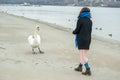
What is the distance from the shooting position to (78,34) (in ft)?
35.7

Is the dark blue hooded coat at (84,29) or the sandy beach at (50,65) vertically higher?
the dark blue hooded coat at (84,29)

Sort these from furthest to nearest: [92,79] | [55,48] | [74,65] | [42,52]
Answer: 1. [55,48]
2. [42,52]
3. [74,65]
4. [92,79]

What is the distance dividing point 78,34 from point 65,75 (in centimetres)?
127

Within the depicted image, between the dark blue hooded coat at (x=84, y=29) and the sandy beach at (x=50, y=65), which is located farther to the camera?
the dark blue hooded coat at (x=84, y=29)

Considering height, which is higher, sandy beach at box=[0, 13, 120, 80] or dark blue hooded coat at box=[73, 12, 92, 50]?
dark blue hooded coat at box=[73, 12, 92, 50]

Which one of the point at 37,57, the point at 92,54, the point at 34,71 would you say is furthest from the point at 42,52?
the point at 34,71

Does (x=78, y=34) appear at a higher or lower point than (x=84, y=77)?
higher

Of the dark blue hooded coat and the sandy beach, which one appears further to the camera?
the dark blue hooded coat

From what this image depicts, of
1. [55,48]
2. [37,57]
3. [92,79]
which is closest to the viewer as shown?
[92,79]

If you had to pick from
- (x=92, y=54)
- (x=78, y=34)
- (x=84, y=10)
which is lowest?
(x=92, y=54)

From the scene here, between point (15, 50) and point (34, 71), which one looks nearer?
point (34, 71)

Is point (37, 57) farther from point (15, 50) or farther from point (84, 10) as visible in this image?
point (84, 10)

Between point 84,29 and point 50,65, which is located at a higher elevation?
point 84,29

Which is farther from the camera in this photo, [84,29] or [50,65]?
[50,65]
